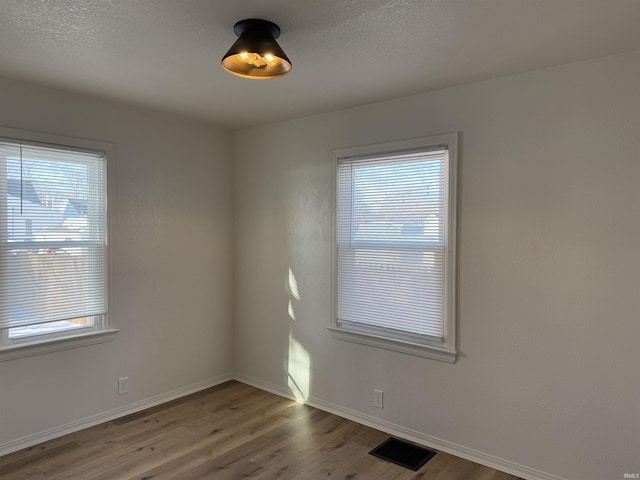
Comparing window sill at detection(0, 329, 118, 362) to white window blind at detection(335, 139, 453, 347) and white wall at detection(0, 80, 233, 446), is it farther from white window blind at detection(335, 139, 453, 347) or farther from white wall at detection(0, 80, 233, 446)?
white window blind at detection(335, 139, 453, 347)

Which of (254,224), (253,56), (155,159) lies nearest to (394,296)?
(254,224)

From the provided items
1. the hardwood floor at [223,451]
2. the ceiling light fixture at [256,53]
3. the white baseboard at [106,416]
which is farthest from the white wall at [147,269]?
the ceiling light fixture at [256,53]

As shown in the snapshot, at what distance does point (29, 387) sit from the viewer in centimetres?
304

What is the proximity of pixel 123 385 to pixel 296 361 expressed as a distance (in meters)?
1.45

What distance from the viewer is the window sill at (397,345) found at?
300cm

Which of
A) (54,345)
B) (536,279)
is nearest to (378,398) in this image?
(536,279)

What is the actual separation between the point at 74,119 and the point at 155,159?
680 mm

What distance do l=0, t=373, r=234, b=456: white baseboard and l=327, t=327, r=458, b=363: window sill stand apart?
147 cm

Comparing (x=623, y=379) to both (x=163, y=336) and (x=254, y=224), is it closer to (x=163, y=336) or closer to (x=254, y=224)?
(x=254, y=224)

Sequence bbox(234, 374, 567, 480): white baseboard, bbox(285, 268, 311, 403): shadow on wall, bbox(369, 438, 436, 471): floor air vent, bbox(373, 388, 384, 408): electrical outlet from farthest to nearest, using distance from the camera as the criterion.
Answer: bbox(285, 268, 311, 403): shadow on wall → bbox(373, 388, 384, 408): electrical outlet → bbox(369, 438, 436, 471): floor air vent → bbox(234, 374, 567, 480): white baseboard

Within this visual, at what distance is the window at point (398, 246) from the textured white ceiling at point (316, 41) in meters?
0.53

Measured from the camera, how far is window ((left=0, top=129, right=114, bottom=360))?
9.66 feet

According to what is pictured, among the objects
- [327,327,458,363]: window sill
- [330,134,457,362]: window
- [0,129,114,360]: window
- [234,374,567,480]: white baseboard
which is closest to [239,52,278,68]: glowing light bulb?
[330,134,457,362]: window

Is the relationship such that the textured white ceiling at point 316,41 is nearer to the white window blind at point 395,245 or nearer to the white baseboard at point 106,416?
the white window blind at point 395,245
